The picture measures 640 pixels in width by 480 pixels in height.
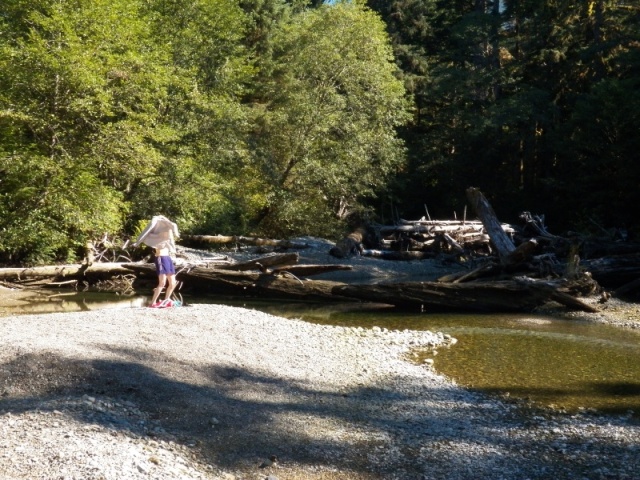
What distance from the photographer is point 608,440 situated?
6.24 m

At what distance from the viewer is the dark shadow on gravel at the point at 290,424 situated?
558 cm

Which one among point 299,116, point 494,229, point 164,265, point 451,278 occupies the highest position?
point 299,116

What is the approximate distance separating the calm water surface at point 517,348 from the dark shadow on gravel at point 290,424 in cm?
128

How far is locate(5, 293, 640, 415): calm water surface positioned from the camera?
26.3 feet

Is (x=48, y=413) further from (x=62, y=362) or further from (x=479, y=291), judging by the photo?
(x=479, y=291)

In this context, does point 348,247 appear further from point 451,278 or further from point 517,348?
point 517,348

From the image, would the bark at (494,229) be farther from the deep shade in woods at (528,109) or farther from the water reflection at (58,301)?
the water reflection at (58,301)

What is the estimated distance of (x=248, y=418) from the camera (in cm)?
634

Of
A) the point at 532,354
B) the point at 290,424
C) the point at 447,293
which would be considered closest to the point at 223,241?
the point at 447,293

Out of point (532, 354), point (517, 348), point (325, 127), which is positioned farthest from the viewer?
point (325, 127)

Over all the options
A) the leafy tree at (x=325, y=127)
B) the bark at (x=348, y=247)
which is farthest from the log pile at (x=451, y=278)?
the leafy tree at (x=325, y=127)

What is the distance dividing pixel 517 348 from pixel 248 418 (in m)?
5.79

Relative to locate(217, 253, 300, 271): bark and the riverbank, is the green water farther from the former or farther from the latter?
locate(217, 253, 300, 271): bark

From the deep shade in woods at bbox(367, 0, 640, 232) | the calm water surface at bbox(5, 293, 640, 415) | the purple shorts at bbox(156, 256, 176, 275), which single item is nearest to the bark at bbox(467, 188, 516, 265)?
the calm water surface at bbox(5, 293, 640, 415)
